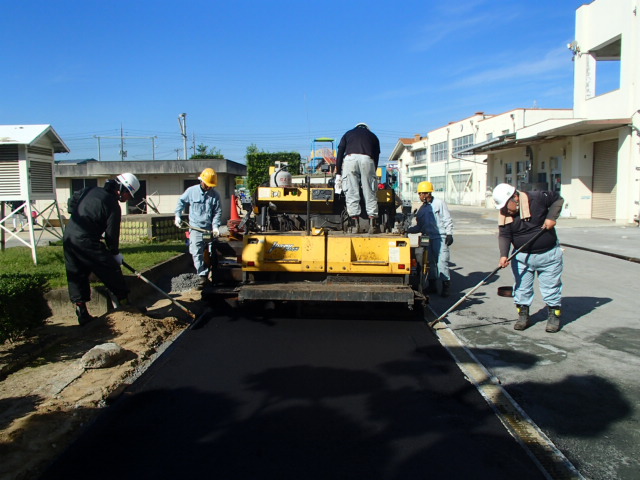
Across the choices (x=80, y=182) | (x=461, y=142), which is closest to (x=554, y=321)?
(x=80, y=182)

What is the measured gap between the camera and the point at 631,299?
7828 mm

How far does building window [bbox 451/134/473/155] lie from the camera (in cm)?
4403

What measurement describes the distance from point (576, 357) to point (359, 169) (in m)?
3.31

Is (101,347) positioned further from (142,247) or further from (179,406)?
(142,247)

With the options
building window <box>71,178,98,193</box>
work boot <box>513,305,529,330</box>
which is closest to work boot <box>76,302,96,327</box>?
work boot <box>513,305,529,330</box>

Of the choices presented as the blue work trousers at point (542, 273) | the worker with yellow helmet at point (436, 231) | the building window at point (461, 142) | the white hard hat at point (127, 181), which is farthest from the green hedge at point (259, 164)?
the building window at point (461, 142)

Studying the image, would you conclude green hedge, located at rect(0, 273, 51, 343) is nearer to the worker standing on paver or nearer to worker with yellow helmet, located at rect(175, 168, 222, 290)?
worker with yellow helmet, located at rect(175, 168, 222, 290)

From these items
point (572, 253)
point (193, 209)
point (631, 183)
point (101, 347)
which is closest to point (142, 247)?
point (193, 209)

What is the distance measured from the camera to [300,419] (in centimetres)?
389

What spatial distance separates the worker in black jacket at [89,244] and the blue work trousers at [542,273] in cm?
465

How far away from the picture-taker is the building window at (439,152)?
49.4 meters

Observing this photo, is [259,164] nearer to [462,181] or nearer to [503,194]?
[503,194]

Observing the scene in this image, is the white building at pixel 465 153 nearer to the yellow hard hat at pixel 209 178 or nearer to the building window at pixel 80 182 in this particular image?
the building window at pixel 80 182

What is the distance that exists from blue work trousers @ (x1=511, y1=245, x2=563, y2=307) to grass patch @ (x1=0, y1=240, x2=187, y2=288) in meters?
5.50
